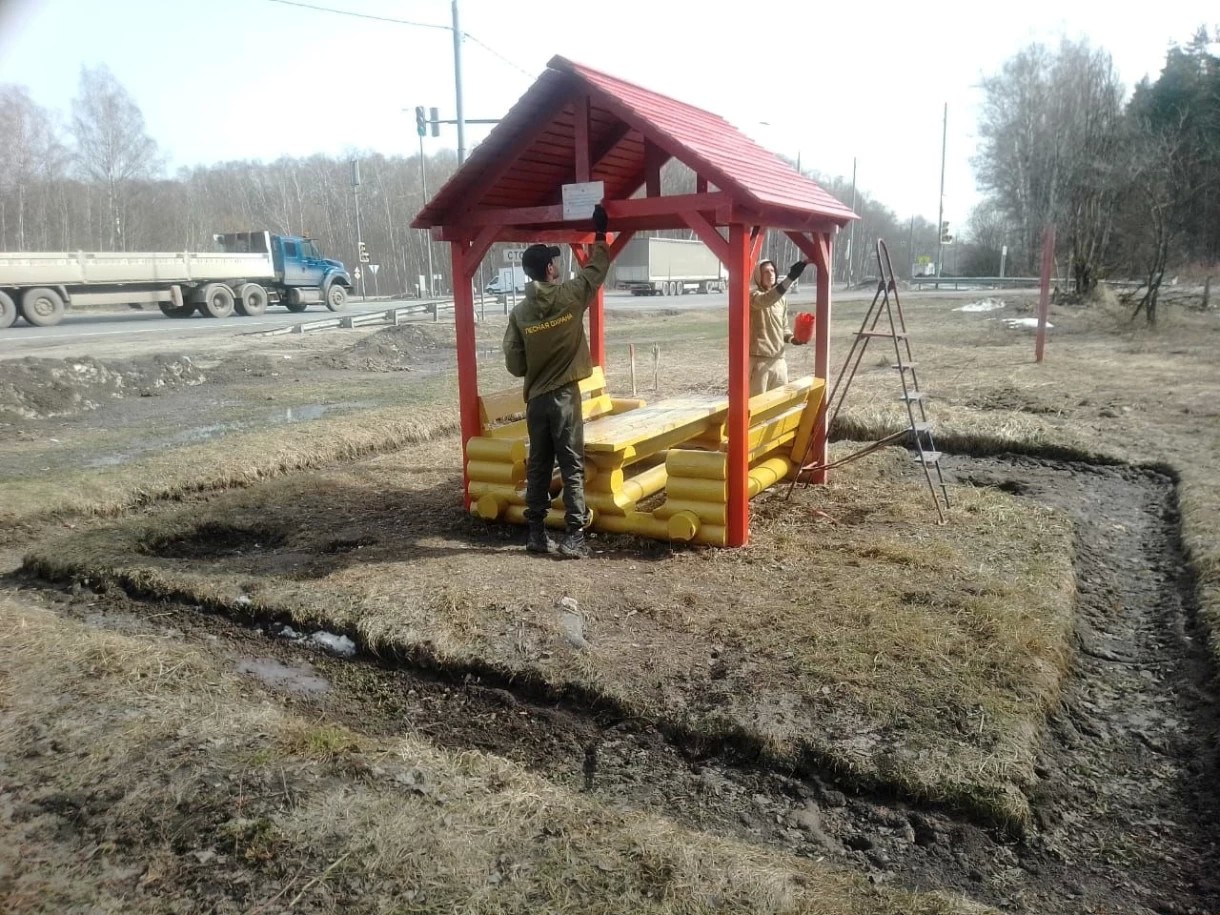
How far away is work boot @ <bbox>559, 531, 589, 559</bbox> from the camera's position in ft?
20.0

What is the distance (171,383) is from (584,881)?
13.4 metres

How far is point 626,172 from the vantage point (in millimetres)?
7758

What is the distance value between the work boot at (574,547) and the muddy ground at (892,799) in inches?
66.8

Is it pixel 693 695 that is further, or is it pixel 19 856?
pixel 693 695

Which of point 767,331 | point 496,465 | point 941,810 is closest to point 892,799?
point 941,810

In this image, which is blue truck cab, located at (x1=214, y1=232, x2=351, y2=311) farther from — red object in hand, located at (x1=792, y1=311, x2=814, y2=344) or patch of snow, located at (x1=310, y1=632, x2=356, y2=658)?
patch of snow, located at (x1=310, y1=632, x2=356, y2=658)

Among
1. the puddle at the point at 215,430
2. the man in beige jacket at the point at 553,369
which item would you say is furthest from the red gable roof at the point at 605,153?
the puddle at the point at 215,430

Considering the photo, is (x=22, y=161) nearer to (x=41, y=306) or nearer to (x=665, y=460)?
(x=41, y=306)

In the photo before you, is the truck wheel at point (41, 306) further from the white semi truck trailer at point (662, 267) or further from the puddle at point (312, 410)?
the white semi truck trailer at point (662, 267)

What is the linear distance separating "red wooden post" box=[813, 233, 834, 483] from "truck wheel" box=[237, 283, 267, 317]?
26982 mm

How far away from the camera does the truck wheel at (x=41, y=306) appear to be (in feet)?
80.0

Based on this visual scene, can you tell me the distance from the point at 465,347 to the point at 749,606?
10.9 feet

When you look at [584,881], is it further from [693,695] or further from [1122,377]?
[1122,377]

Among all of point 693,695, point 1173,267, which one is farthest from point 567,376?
point 1173,267
